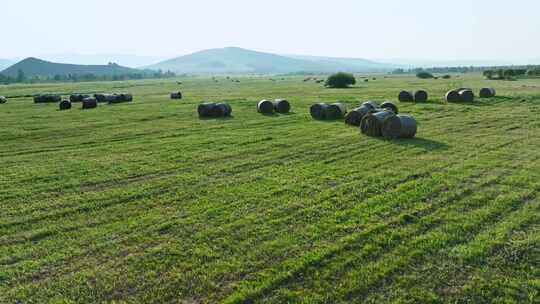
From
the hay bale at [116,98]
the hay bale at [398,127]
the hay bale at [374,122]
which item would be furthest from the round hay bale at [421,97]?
the hay bale at [116,98]

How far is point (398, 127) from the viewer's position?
1947 cm

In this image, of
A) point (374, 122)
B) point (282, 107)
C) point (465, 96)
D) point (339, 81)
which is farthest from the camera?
point (339, 81)

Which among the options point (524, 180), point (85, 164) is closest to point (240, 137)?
point (85, 164)

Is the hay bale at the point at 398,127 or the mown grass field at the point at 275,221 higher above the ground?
the hay bale at the point at 398,127

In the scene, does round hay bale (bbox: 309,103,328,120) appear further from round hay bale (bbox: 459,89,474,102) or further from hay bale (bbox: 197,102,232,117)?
round hay bale (bbox: 459,89,474,102)

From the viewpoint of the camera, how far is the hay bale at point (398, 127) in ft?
63.8

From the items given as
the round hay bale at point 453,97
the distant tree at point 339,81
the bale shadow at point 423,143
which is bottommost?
the bale shadow at point 423,143

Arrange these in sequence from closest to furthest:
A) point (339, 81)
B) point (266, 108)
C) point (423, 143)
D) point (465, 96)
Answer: point (423, 143) → point (266, 108) → point (465, 96) → point (339, 81)

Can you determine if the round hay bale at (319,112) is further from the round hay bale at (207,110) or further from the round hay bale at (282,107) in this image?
the round hay bale at (207,110)

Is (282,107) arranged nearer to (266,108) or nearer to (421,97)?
(266,108)

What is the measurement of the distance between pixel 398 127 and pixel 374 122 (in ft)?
4.14

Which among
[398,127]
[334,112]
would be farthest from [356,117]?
[398,127]

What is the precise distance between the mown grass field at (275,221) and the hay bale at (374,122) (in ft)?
3.76

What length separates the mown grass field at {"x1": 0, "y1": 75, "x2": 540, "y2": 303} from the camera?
705 cm
